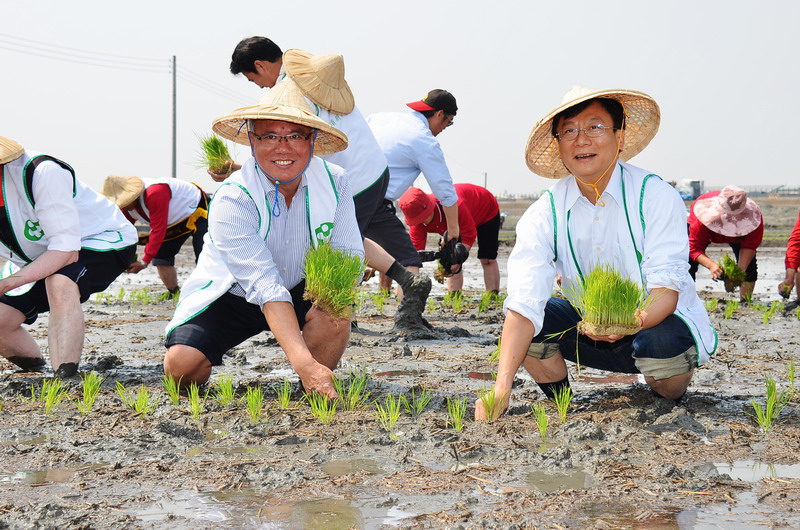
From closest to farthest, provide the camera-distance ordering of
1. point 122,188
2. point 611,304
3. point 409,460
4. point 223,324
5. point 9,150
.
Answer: point 409,460 < point 611,304 < point 223,324 < point 9,150 < point 122,188

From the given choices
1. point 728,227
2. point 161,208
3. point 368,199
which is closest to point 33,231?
point 368,199

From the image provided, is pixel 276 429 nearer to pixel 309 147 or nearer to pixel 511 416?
pixel 511 416

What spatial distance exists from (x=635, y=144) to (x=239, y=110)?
5.77 ft

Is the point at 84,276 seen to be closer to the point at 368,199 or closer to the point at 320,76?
the point at 320,76

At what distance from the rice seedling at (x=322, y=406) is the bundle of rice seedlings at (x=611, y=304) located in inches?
42.2

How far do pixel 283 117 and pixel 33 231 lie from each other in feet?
5.85

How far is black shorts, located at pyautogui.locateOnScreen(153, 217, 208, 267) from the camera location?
807 centimetres

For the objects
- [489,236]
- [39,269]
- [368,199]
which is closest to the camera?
[39,269]

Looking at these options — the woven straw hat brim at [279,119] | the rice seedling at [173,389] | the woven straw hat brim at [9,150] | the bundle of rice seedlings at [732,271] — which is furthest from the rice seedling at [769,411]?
the bundle of rice seedlings at [732,271]

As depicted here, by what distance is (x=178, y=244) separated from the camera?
8.37 m

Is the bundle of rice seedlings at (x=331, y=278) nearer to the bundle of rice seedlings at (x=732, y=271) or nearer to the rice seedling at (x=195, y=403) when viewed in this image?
the rice seedling at (x=195, y=403)

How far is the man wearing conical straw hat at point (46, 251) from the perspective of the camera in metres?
4.32

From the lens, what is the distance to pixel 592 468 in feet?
9.29

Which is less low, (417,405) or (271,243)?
(271,243)
